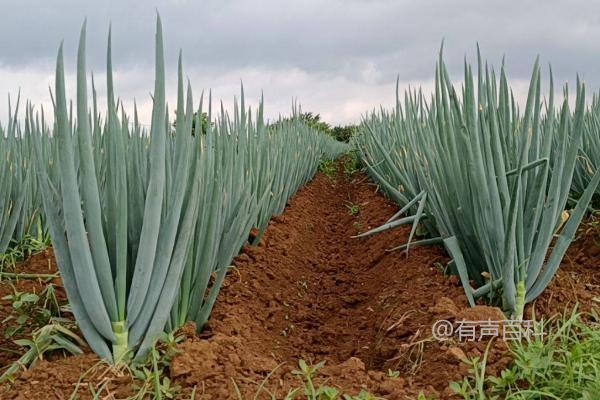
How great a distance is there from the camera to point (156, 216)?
1.43 metres

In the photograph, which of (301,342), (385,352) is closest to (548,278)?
(385,352)

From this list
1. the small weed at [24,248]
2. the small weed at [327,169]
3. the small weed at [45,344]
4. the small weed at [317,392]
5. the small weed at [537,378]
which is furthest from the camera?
the small weed at [327,169]

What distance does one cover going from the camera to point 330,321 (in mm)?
2598

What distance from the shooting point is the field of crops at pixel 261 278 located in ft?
4.60

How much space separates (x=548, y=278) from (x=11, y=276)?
1995mm

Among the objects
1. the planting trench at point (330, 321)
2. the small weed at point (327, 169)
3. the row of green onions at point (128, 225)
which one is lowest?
the small weed at point (327, 169)

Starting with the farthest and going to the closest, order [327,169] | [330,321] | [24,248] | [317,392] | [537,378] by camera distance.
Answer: [327,169] → [24,248] → [330,321] → [537,378] → [317,392]

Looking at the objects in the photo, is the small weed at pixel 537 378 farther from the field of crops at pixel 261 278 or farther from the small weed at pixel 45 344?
the small weed at pixel 45 344

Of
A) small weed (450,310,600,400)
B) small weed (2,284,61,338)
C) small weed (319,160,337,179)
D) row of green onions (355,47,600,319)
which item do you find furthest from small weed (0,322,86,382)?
small weed (319,160,337,179)

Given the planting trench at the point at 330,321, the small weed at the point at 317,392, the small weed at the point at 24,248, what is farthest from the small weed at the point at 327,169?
the small weed at the point at 317,392

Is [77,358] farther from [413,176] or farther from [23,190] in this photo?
[413,176]

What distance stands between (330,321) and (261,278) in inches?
13.6

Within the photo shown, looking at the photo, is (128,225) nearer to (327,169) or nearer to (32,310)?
(32,310)

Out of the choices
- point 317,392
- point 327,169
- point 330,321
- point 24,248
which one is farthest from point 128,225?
point 327,169
